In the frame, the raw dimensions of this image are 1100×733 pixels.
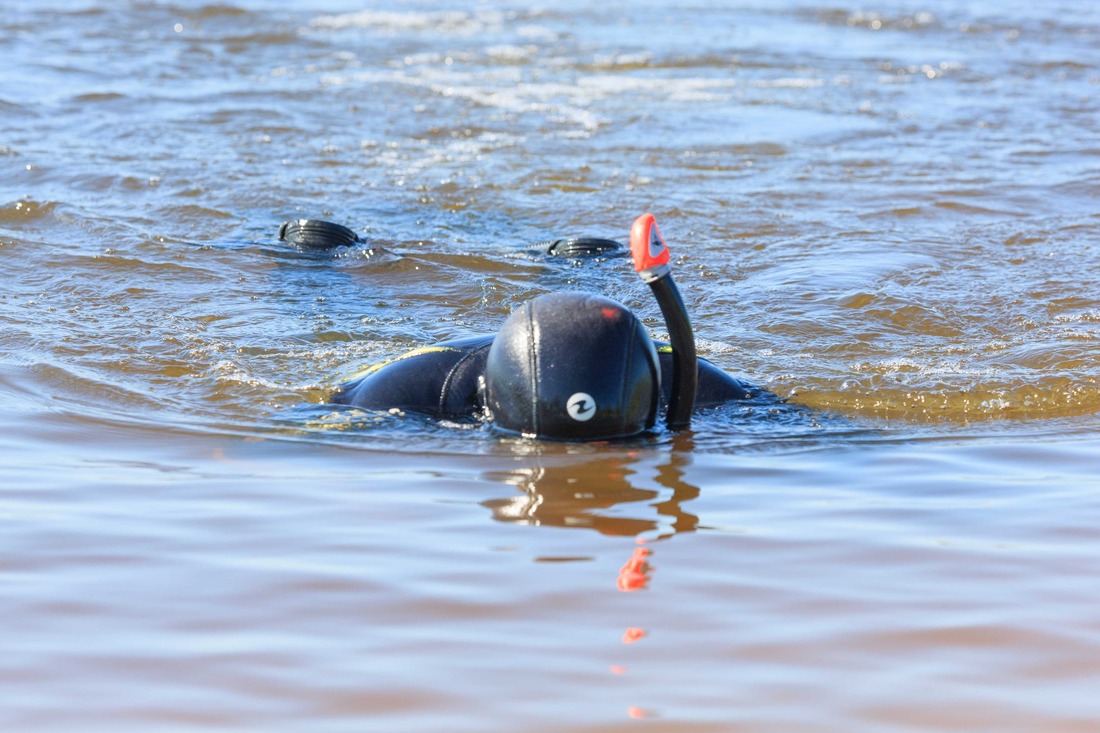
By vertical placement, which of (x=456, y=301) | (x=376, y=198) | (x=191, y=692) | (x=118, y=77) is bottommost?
(x=191, y=692)

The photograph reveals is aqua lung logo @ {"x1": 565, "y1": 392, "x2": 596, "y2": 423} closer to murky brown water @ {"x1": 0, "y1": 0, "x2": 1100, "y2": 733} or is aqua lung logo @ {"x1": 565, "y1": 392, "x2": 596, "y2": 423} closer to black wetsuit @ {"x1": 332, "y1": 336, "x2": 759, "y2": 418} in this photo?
murky brown water @ {"x1": 0, "y1": 0, "x2": 1100, "y2": 733}

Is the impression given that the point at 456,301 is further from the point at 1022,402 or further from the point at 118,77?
the point at 118,77

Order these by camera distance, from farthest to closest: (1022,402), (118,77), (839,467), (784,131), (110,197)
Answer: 1. (118,77)
2. (784,131)
3. (110,197)
4. (1022,402)
5. (839,467)

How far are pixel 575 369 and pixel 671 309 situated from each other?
402 mm

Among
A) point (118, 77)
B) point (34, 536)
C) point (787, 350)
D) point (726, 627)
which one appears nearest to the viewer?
point (726, 627)

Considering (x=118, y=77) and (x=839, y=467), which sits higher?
(x=118, y=77)

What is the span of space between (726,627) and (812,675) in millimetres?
301

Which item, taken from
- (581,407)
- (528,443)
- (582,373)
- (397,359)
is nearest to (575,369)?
(582,373)

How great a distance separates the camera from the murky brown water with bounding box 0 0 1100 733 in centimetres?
297

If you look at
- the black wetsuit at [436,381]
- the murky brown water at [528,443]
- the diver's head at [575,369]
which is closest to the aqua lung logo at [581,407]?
the diver's head at [575,369]

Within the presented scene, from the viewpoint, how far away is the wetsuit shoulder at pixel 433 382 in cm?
506

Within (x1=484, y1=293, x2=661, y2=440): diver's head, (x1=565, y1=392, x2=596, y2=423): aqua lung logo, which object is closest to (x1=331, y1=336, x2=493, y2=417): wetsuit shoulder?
(x1=484, y1=293, x2=661, y2=440): diver's head

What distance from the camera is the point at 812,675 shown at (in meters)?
2.95

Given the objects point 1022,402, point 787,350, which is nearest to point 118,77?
point 787,350
